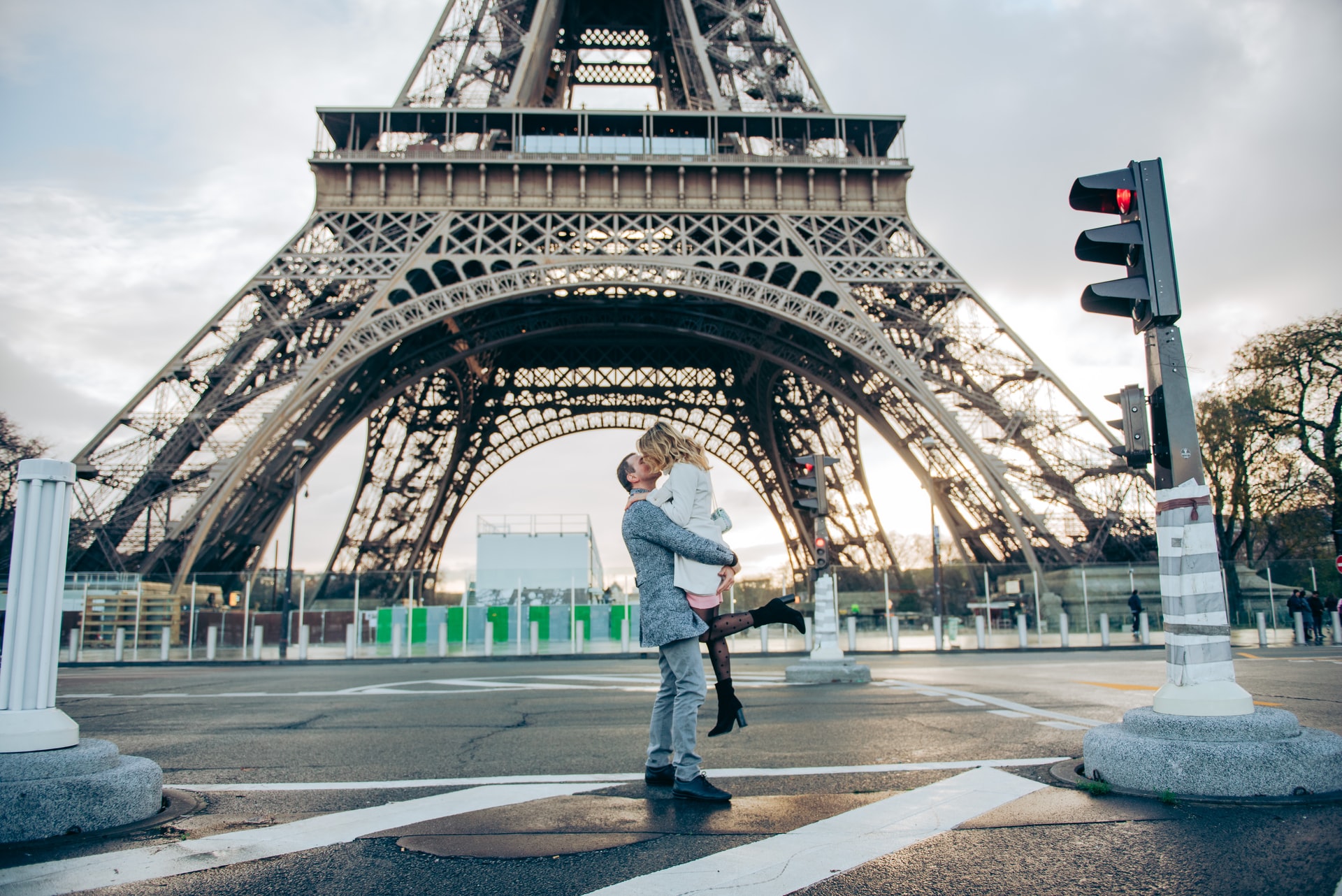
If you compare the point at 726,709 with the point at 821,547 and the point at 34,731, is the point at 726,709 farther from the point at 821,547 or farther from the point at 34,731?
the point at 821,547

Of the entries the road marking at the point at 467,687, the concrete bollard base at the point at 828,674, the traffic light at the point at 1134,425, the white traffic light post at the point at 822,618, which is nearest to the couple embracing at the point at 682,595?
the traffic light at the point at 1134,425

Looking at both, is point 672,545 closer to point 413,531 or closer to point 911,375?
point 911,375

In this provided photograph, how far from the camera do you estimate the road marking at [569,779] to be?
155 inches

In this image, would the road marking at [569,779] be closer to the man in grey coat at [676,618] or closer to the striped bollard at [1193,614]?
the man in grey coat at [676,618]

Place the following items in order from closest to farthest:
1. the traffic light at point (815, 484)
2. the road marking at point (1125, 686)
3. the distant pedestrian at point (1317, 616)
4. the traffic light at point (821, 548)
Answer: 1. the road marking at point (1125, 686)
2. the traffic light at point (815, 484)
3. the traffic light at point (821, 548)
4. the distant pedestrian at point (1317, 616)

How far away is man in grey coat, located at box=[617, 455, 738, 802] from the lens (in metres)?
3.52

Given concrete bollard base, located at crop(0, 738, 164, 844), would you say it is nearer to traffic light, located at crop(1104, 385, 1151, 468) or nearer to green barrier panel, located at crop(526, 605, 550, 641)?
traffic light, located at crop(1104, 385, 1151, 468)

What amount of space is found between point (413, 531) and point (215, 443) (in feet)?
50.6

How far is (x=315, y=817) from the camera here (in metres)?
3.32

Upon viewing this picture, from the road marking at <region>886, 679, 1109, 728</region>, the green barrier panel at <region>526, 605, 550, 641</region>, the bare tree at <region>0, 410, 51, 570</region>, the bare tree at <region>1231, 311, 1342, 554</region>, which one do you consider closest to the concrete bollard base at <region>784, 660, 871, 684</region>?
the road marking at <region>886, 679, 1109, 728</region>

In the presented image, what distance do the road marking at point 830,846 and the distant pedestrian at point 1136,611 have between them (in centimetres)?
2049

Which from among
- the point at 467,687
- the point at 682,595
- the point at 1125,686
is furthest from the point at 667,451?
the point at 467,687

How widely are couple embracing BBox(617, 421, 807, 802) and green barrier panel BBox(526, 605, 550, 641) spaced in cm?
2151

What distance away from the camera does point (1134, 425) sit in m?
4.61
